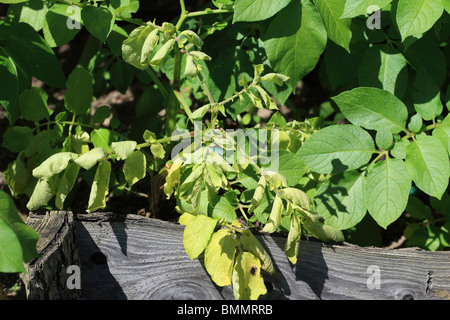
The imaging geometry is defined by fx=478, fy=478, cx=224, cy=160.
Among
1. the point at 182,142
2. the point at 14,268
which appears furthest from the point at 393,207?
the point at 14,268

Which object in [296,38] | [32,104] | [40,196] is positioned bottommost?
[40,196]

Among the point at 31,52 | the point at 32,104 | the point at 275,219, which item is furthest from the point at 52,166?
the point at 275,219

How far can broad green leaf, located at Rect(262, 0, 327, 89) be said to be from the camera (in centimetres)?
118

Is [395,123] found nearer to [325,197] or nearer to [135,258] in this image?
[325,197]

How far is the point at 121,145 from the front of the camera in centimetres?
108

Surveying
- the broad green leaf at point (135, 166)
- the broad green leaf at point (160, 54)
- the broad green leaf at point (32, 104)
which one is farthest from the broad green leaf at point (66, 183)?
the broad green leaf at point (160, 54)

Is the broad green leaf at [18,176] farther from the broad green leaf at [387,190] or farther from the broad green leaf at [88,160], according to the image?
the broad green leaf at [387,190]

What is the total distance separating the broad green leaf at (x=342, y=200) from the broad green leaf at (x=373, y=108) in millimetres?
137

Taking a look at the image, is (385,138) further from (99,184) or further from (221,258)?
(99,184)

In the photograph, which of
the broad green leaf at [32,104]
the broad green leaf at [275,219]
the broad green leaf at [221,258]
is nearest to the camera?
the broad green leaf at [275,219]

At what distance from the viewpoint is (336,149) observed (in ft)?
3.86

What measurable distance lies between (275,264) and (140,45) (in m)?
0.62

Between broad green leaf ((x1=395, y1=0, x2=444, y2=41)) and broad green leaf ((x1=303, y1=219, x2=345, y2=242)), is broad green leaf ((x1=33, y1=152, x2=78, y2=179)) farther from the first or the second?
broad green leaf ((x1=395, y1=0, x2=444, y2=41))

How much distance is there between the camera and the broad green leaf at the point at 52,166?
1063 millimetres
